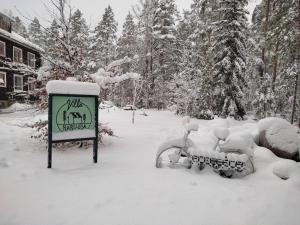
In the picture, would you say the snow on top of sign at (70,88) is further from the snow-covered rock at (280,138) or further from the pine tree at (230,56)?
the pine tree at (230,56)

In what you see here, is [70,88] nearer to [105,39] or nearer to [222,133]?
[222,133]

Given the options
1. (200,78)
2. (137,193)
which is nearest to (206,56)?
(200,78)

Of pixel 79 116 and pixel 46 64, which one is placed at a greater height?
pixel 46 64

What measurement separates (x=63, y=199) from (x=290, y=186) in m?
3.84

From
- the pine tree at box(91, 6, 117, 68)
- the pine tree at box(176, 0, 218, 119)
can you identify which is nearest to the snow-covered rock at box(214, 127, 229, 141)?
the pine tree at box(176, 0, 218, 119)

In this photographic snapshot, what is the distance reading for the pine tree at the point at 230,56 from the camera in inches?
685

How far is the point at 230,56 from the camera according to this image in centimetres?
1778

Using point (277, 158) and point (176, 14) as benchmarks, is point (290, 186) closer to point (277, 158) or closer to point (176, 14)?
point (277, 158)

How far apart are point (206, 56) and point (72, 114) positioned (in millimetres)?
15583

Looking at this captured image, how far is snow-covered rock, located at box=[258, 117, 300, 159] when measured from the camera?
6086 mm

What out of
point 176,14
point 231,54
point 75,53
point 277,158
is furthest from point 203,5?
point 277,158

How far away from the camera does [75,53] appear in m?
7.70

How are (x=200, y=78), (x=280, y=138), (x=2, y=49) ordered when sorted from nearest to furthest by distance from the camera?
(x=280, y=138)
(x=200, y=78)
(x=2, y=49)

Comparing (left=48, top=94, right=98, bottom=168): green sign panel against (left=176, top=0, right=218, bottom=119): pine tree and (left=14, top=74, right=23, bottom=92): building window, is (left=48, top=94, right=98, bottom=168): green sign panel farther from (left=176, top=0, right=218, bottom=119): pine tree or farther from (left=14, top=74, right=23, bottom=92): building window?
(left=14, top=74, right=23, bottom=92): building window
